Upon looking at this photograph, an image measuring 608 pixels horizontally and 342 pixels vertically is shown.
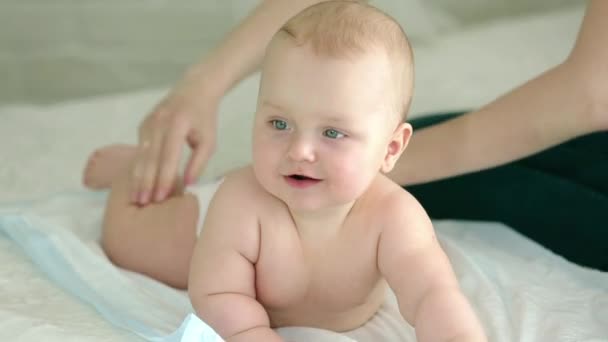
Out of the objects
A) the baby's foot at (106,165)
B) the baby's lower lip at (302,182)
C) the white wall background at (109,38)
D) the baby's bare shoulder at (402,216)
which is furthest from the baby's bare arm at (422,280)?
the white wall background at (109,38)

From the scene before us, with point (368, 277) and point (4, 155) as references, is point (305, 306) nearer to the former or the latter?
point (368, 277)

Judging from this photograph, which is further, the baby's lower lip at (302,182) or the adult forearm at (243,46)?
the adult forearm at (243,46)

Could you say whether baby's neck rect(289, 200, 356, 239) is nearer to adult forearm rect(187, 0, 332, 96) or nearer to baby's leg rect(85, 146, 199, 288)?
baby's leg rect(85, 146, 199, 288)

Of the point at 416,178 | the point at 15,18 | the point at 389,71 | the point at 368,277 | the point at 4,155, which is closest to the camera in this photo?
the point at 389,71

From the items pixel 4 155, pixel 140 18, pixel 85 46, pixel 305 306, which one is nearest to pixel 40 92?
pixel 85 46

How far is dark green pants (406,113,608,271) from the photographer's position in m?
1.16

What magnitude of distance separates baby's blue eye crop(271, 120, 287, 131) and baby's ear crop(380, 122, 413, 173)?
0.11 metres

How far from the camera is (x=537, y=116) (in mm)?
1045

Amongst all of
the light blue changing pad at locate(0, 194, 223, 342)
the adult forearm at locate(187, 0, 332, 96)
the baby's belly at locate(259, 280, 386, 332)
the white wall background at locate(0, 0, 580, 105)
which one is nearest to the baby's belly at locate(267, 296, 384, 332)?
the baby's belly at locate(259, 280, 386, 332)

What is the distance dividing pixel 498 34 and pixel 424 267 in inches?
41.8

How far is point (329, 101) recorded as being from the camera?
0.83 meters

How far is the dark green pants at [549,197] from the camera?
1.16m

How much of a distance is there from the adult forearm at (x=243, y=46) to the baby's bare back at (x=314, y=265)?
0.99ft

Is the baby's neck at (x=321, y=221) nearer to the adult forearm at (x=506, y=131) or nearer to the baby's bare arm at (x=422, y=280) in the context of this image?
the baby's bare arm at (x=422, y=280)
